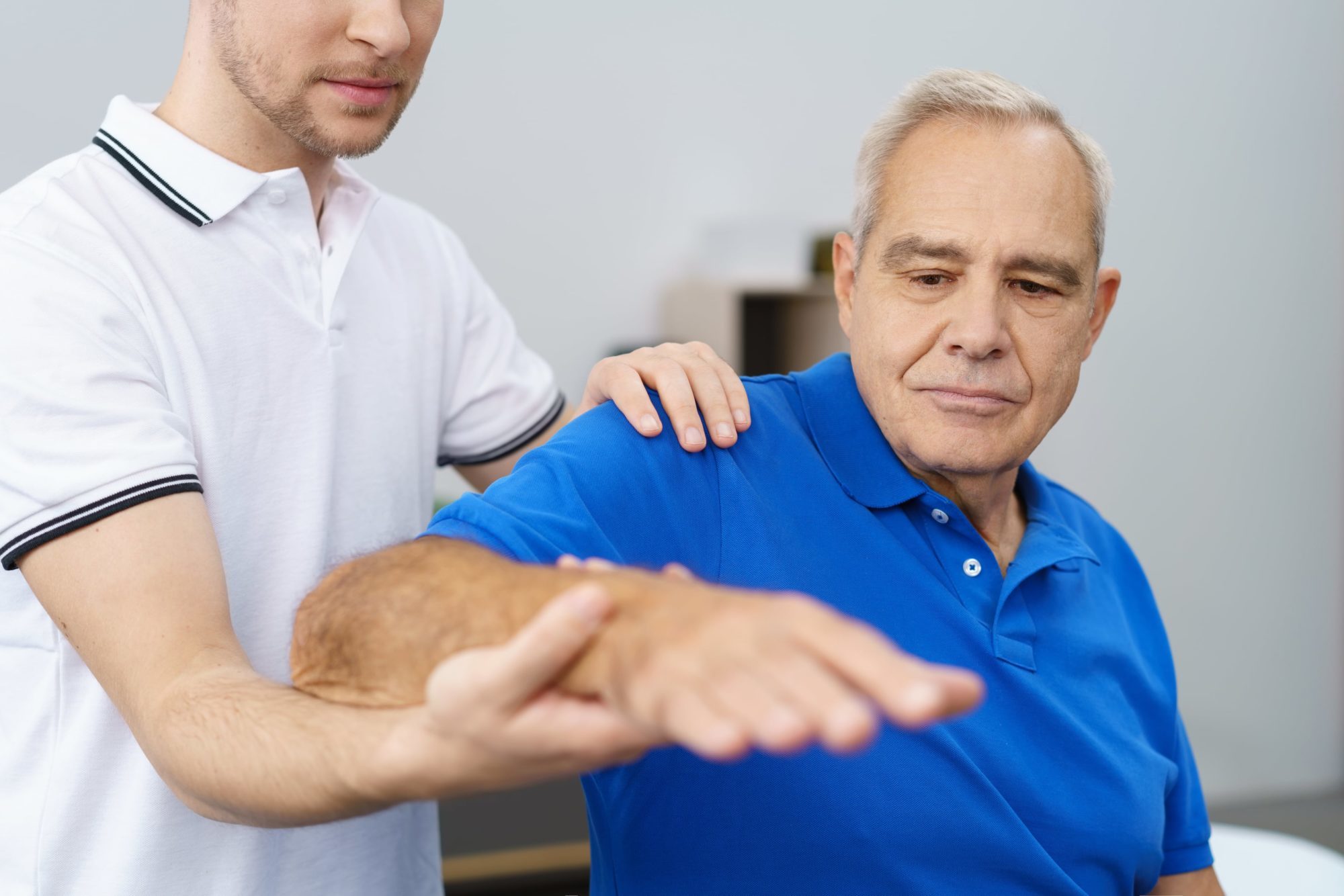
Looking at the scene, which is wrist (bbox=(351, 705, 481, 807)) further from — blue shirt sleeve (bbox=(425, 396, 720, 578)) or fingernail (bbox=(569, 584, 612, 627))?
blue shirt sleeve (bbox=(425, 396, 720, 578))

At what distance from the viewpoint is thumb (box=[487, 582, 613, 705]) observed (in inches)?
25.7

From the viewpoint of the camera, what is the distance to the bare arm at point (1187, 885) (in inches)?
58.7

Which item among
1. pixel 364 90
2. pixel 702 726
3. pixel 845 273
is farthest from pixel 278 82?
pixel 702 726

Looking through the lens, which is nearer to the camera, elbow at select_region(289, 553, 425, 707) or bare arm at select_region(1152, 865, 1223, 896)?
elbow at select_region(289, 553, 425, 707)

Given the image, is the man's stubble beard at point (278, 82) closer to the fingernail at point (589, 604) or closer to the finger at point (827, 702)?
the fingernail at point (589, 604)

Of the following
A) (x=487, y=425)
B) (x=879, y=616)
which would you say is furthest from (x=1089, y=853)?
(x=487, y=425)

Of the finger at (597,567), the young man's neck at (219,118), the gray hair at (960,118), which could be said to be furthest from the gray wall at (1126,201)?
the finger at (597,567)

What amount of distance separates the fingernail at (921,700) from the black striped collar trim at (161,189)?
1.06 metres

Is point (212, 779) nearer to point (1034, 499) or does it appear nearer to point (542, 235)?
point (1034, 499)

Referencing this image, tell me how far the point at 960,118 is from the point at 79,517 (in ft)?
3.27

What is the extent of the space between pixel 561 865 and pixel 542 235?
1.69 metres

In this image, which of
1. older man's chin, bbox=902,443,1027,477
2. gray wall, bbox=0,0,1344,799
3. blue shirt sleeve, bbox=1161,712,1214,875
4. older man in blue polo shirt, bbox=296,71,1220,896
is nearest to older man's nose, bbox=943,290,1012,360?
older man in blue polo shirt, bbox=296,71,1220,896

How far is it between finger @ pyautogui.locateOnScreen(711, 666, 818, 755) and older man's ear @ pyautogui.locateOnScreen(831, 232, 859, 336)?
98 centimetres

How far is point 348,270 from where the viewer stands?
60.8 inches
